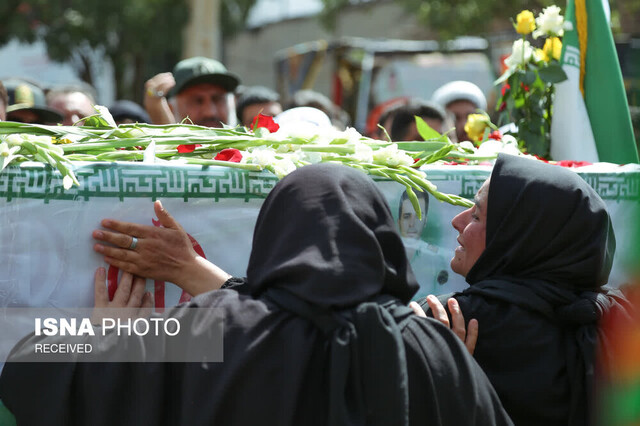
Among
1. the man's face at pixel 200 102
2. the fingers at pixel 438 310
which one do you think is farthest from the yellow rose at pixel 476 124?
the man's face at pixel 200 102

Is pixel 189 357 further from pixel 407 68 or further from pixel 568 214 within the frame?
pixel 407 68

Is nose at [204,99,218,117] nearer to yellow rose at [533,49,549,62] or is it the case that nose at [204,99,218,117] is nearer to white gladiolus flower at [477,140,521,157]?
yellow rose at [533,49,549,62]

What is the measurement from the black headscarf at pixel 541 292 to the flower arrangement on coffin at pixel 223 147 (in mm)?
244

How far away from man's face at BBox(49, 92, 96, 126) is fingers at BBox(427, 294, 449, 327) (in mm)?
3482

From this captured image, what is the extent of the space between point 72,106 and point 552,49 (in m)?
3.18

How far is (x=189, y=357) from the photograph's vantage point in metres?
1.69

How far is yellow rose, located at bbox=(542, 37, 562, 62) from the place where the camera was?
3045 millimetres

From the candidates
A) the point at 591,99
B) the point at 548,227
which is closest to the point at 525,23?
the point at 591,99

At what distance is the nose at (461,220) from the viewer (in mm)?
2225

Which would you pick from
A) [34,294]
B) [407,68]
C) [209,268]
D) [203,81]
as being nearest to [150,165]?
[209,268]

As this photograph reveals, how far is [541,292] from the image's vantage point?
78.7 inches

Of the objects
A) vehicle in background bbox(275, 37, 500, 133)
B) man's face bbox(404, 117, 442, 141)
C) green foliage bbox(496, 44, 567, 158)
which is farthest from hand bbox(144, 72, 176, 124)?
vehicle in background bbox(275, 37, 500, 133)

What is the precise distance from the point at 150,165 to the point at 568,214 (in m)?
1.07

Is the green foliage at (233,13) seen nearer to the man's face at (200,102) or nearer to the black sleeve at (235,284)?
the man's face at (200,102)
